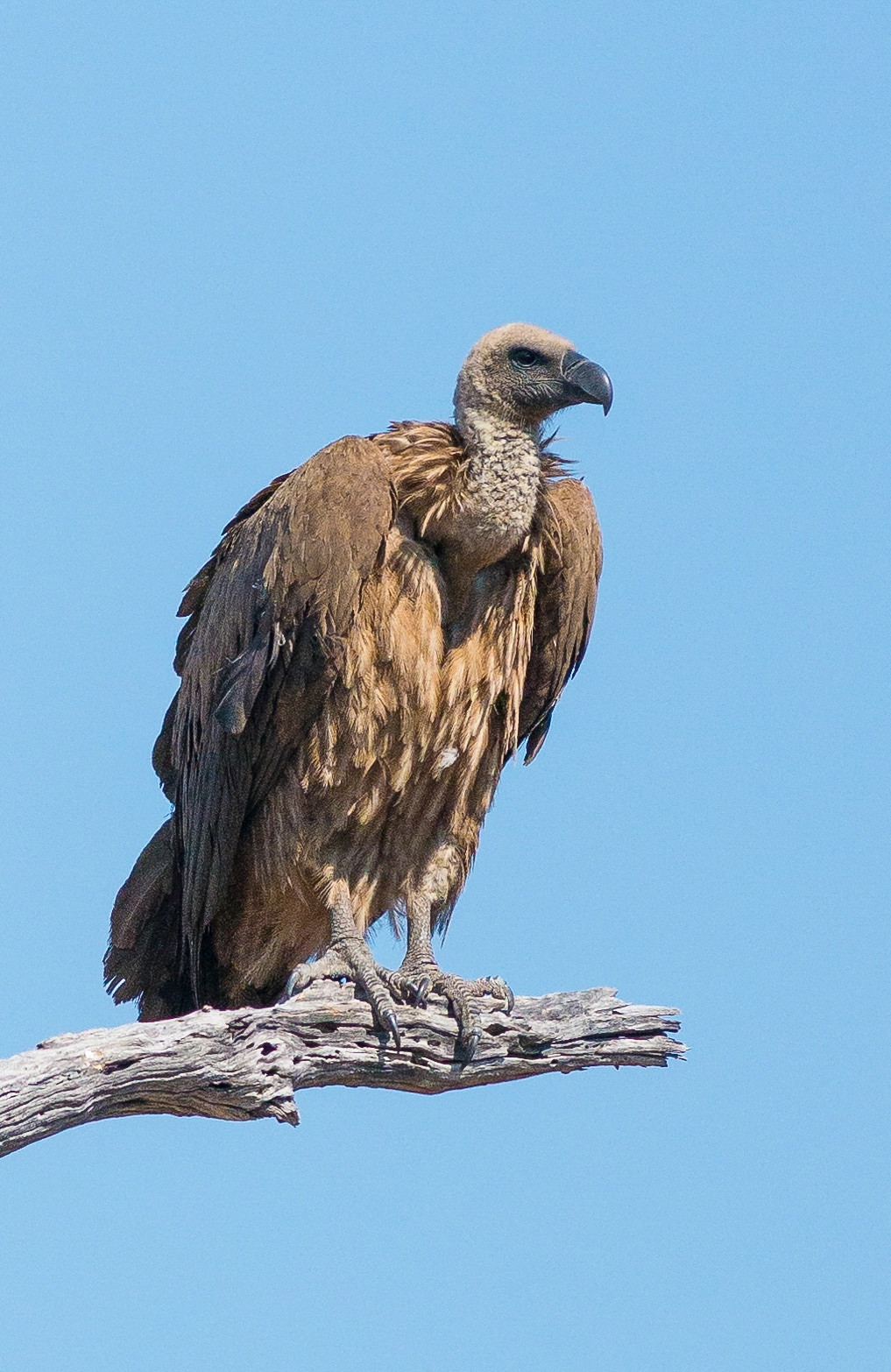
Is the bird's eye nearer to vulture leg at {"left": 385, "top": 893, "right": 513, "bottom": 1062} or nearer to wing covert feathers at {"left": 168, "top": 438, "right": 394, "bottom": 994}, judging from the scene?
wing covert feathers at {"left": 168, "top": 438, "right": 394, "bottom": 994}

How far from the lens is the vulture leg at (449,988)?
7.52 metres

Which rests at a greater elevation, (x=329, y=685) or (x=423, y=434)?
(x=423, y=434)

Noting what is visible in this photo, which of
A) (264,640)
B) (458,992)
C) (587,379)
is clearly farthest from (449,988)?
(587,379)

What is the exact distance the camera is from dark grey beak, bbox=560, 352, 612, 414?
26.8 ft

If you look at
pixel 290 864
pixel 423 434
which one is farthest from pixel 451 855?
pixel 423 434

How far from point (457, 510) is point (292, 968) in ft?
7.25

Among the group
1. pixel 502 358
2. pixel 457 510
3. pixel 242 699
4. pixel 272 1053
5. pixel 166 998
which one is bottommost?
pixel 272 1053

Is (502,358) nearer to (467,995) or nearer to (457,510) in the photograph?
(457,510)

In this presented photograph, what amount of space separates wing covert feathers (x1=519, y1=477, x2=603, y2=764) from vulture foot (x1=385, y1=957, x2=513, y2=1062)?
4.82 ft

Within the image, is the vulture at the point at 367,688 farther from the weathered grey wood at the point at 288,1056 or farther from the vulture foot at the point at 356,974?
Answer: the weathered grey wood at the point at 288,1056

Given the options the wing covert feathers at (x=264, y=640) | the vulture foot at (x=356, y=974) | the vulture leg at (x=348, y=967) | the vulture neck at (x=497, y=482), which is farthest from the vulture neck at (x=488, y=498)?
the vulture foot at (x=356, y=974)

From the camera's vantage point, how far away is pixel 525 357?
8.42m

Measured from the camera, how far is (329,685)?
317 inches

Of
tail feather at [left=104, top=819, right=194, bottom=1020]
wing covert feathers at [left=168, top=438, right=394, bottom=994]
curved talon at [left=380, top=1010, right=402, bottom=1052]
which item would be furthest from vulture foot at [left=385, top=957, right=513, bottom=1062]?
tail feather at [left=104, top=819, right=194, bottom=1020]
